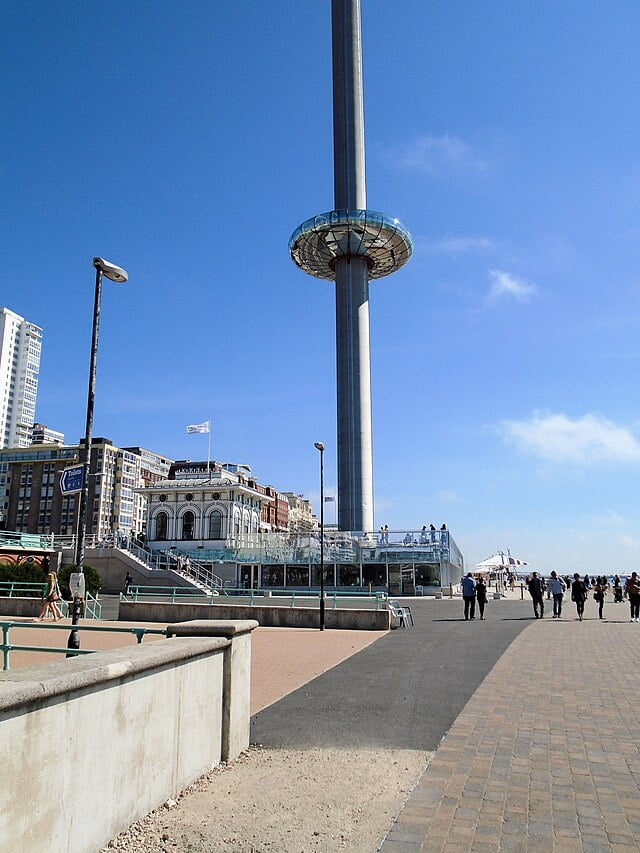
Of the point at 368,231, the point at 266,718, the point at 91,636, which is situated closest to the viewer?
the point at 266,718

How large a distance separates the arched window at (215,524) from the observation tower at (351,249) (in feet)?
34.4

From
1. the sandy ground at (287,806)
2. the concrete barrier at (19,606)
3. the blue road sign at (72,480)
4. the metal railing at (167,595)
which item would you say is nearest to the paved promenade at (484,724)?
the sandy ground at (287,806)

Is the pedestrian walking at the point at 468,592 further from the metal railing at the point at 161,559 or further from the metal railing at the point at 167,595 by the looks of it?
the metal railing at the point at 161,559

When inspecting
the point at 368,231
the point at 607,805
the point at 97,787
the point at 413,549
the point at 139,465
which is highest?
the point at 368,231

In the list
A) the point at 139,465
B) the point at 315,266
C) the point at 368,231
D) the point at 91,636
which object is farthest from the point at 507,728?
the point at 139,465

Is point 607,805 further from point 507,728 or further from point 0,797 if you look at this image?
point 0,797

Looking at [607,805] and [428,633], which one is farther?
[428,633]

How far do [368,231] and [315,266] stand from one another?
40.7 ft

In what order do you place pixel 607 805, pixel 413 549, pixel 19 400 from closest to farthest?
pixel 607 805 → pixel 413 549 → pixel 19 400

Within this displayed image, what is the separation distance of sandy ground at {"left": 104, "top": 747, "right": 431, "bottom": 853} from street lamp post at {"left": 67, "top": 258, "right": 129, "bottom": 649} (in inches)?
188

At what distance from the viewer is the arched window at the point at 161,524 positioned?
6119 centimetres

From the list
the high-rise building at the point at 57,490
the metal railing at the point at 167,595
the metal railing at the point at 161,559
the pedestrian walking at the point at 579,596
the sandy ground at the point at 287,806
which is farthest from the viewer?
the high-rise building at the point at 57,490

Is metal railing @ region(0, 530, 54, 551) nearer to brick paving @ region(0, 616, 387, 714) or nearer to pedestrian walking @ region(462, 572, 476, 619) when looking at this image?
brick paving @ region(0, 616, 387, 714)

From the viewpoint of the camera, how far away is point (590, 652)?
15.6 metres
